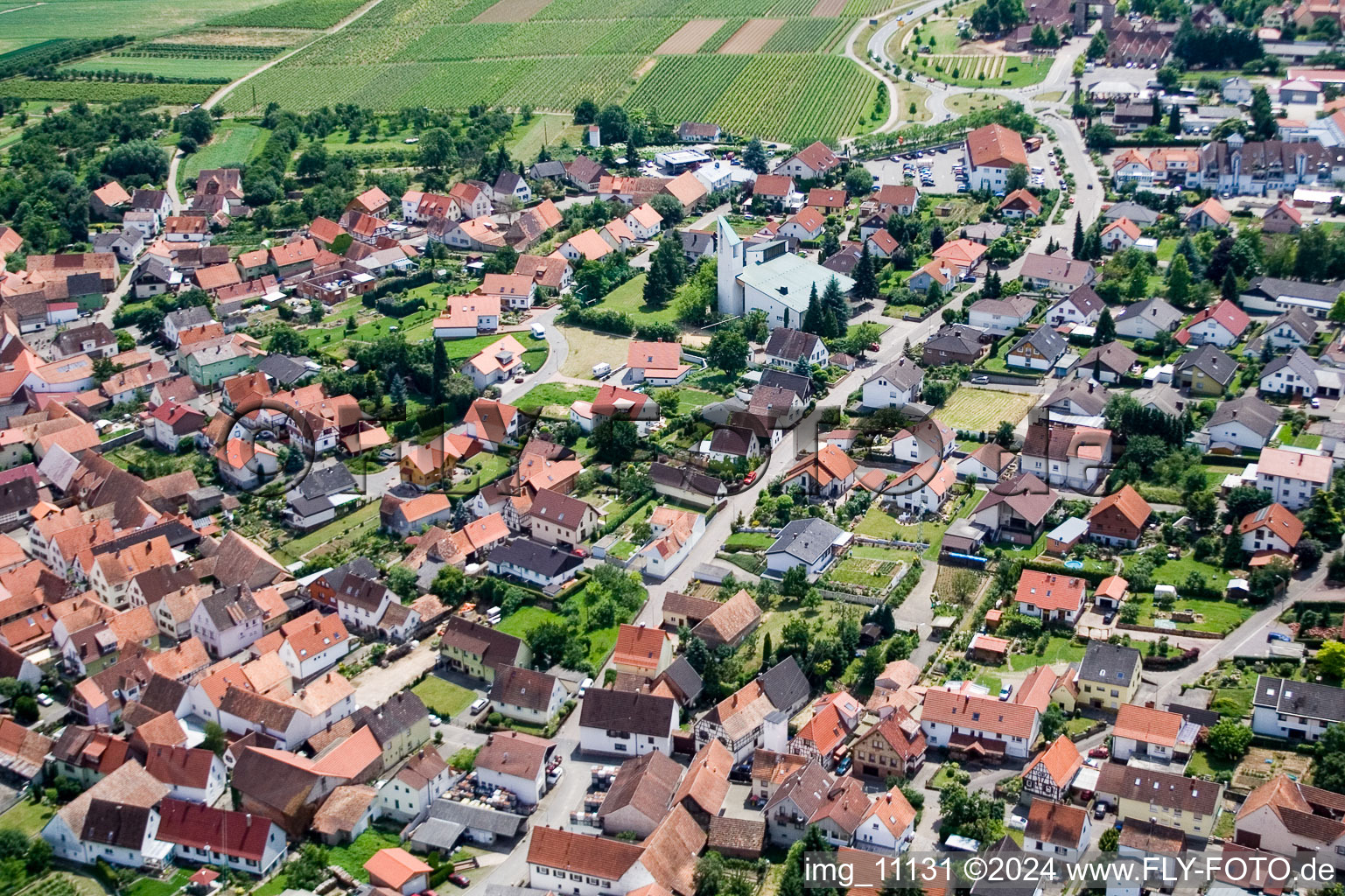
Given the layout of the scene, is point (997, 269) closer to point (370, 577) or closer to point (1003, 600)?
point (1003, 600)

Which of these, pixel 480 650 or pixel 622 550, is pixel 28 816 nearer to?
pixel 480 650

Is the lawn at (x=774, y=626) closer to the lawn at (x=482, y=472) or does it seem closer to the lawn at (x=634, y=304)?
the lawn at (x=482, y=472)

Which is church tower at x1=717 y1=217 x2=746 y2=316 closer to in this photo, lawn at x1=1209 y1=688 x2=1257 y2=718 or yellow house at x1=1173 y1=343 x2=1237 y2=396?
yellow house at x1=1173 y1=343 x2=1237 y2=396

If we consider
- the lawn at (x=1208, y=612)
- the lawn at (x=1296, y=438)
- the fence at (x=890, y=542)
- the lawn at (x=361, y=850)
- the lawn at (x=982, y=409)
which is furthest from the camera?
the lawn at (x=982, y=409)

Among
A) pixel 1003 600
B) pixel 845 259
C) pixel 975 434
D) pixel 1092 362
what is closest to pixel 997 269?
pixel 845 259

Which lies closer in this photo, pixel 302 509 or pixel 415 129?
pixel 302 509

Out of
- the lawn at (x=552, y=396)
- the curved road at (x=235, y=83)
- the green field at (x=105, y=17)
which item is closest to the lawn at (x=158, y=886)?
the lawn at (x=552, y=396)
